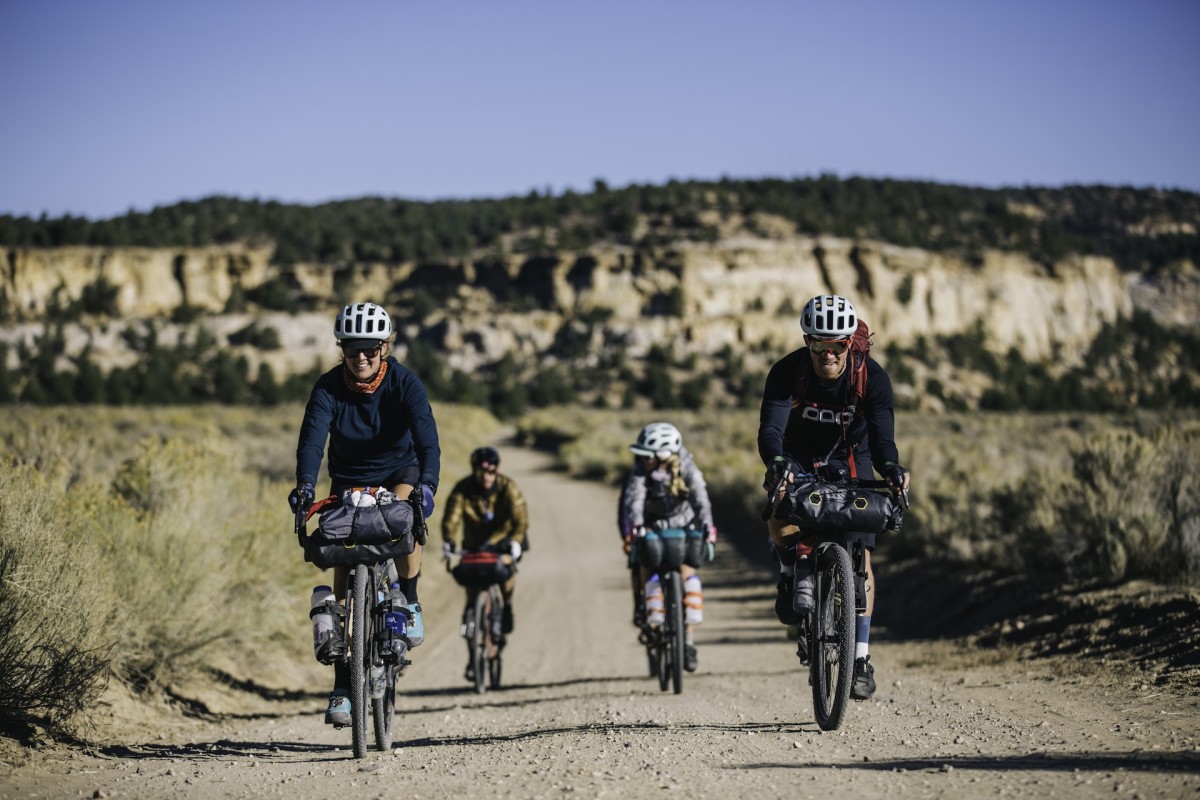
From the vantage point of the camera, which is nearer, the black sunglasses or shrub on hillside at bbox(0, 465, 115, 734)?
the black sunglasses

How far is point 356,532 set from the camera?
5969mm

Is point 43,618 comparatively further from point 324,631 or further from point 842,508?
point 842,508

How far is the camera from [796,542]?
6.55m

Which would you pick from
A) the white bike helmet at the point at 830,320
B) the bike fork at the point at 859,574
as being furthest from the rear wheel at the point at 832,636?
the white bike helmet at the point at 830,320

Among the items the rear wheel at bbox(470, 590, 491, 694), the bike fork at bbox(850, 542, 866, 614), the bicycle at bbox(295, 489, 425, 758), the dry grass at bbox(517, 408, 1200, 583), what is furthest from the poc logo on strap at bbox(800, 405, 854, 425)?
the dry grass at bbox(517, 408, 1200, 583)

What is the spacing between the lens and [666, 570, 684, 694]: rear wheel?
8820 mm

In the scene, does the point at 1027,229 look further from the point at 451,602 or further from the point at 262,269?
the point at 451,602

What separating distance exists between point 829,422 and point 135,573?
5.78 metres

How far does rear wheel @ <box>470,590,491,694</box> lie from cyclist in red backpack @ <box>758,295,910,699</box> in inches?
154

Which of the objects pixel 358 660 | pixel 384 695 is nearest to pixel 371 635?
pixel 358 660

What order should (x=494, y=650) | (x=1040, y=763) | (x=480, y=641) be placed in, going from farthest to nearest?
(x=494, y=650)
(x=480, y=641)
(x=1040, y=763)

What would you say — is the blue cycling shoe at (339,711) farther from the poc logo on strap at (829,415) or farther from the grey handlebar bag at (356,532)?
the poc logo on strap at (829,415)

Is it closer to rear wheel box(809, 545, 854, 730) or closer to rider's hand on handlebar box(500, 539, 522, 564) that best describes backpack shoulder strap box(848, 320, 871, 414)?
rear wheel box(809, 545, 854, 730)

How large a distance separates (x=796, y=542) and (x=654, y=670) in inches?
143
